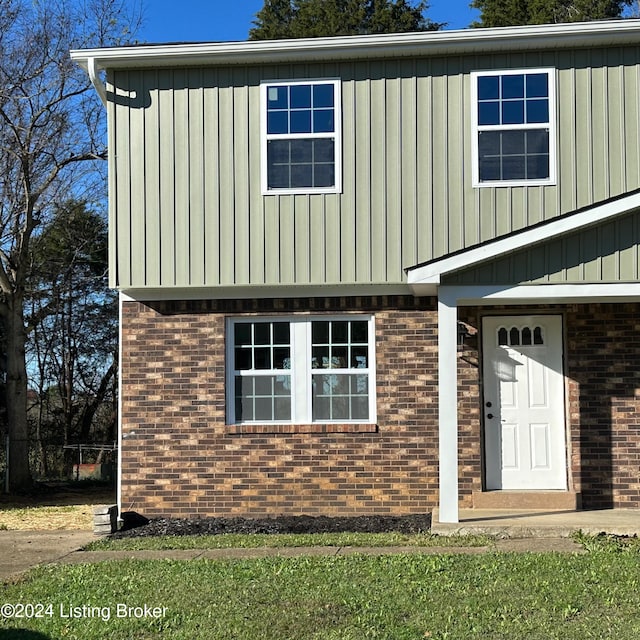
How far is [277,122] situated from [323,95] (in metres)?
0.66

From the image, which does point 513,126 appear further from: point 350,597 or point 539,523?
point 350,597

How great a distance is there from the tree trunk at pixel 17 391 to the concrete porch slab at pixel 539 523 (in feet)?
36.5

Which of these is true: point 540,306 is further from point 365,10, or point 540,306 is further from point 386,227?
point 365,10

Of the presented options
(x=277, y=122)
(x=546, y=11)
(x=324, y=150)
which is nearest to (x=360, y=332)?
(x=324, y=150)

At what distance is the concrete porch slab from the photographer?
10.0 metres

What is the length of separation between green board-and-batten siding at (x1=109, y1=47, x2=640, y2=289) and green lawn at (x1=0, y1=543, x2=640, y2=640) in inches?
157

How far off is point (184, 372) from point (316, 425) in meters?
1.80

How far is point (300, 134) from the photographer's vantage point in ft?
38.6

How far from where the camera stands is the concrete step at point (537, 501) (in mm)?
11398

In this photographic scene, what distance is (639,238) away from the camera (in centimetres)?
1044

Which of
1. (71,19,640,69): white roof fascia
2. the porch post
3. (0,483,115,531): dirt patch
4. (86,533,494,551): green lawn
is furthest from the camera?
(0,483,115,531): dirt patch

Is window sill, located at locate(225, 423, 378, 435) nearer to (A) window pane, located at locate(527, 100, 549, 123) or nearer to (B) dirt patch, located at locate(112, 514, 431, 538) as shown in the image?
(B) dirt patch, located at locate(112, 514, 431, 538)

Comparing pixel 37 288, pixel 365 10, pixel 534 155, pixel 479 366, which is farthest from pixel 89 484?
pixel 365 10

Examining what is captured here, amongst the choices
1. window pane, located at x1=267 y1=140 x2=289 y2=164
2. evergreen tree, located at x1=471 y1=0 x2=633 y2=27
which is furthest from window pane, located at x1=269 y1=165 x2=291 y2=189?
evergreen tree, located at x1=471 y1=0 x2=633 y2=27
